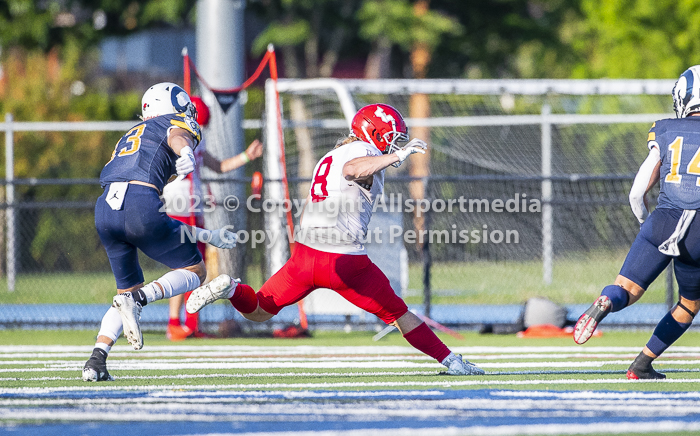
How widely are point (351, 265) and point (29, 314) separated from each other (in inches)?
265

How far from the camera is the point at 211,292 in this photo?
564cm

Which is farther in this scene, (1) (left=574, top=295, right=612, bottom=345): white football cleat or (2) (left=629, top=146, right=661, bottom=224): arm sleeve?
(2) (left=629, top=146, right=661, bottom=224): arm sleeve

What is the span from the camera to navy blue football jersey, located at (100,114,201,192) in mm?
5875

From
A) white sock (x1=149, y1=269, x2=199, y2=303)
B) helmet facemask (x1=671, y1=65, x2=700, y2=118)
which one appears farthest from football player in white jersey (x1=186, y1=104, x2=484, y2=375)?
helmet facemask (x1=671, y1=65, x2=700, y2=118)

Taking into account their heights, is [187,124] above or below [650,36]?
below

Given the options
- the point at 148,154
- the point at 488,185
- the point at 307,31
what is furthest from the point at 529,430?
the point at 307,31

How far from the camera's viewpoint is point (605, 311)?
5.54 m

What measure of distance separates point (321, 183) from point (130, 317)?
1.39 metres

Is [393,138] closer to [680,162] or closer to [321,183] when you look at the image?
[321,183]

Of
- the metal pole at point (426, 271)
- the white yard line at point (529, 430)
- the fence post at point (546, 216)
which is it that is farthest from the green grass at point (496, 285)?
the white yard line at point (529, 430)

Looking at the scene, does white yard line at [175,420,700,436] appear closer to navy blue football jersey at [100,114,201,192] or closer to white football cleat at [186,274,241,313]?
white football cleat at [186,274,241,313]

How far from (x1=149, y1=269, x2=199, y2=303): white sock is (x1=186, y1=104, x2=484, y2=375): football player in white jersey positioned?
14cm

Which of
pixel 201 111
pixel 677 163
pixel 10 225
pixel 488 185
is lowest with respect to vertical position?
pixel 10 225

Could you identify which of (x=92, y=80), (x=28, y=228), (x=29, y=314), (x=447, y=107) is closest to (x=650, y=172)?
(x=29, y=314)
